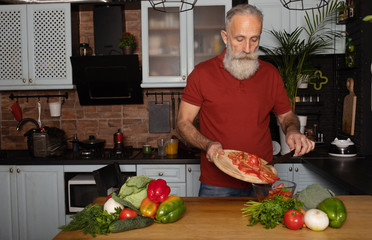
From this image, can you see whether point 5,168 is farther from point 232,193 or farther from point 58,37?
point 232,193

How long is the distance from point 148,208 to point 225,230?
0.31 meters

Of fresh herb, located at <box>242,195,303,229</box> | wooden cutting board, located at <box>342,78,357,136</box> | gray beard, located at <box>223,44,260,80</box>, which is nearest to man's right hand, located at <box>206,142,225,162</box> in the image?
fresh herb, located at <box>242,195,303,229</box>

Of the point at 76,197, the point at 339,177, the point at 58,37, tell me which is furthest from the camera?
the point at 58,37

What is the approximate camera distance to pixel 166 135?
3.78m

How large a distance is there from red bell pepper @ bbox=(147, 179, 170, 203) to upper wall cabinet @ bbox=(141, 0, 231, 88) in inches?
83.6

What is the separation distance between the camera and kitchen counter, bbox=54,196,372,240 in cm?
126

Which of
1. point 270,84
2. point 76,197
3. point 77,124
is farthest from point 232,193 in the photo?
point 77,124

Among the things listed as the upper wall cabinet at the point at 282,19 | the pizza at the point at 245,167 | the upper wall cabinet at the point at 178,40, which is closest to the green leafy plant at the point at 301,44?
the upper wall cabinet at the point at 282,19

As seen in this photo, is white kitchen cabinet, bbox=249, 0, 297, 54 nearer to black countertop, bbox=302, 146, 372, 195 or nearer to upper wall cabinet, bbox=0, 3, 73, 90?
black countertop, bbox=302, 146, 372, 195

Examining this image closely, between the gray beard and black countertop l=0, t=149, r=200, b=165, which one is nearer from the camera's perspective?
the gray beard

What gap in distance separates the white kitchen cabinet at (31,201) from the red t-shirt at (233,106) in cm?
167

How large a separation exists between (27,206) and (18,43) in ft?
5.13

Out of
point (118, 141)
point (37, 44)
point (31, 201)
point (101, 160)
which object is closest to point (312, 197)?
point (101, 160)

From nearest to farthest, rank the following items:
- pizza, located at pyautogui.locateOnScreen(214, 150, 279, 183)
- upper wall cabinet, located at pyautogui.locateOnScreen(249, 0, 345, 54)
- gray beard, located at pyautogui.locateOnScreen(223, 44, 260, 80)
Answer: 1. pizza, located at pyautogui.locateOnScreen(214, 150, 279, 183)
2. gray beard, located at pyautogui.locateOnScreen(223, 44, 260, 80)
3. upper wall cabinet, located at pyautogui.locateOnScreen(249, 0, 345, 54)
